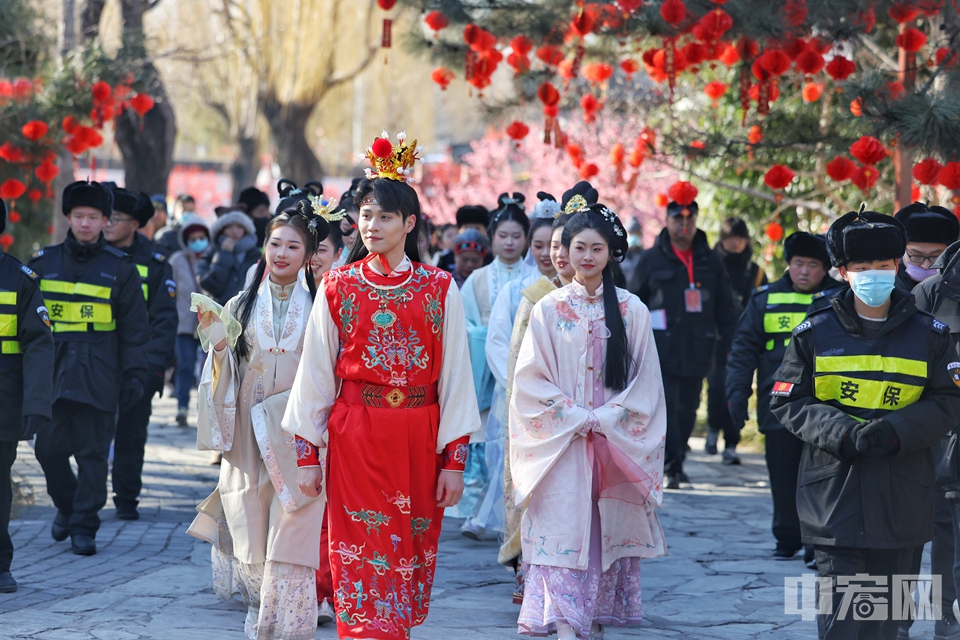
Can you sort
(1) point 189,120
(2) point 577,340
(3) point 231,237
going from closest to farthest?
1. (2) point 577,340
2. (3) point 231,237
3. (1) point 189,120

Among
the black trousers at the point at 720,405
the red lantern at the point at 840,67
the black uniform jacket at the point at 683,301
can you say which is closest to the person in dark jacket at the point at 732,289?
the black trousers at the point at 720,405

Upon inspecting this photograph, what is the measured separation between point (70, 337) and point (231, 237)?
3.01 m

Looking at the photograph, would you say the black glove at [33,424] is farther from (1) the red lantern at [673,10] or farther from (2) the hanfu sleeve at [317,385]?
(1) the red lantern at [673,10]

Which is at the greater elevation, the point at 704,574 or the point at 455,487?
the point at 455,487

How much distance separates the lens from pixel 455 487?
408cm

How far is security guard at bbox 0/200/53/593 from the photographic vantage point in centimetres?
531

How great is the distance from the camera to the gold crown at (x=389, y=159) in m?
4.14

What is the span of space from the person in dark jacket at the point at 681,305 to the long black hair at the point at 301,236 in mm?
3747

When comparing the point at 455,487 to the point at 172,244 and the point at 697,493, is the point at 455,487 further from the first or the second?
the point at 172,244

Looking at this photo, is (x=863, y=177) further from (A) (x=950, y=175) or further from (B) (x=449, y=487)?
(B) (x=449, y=487)

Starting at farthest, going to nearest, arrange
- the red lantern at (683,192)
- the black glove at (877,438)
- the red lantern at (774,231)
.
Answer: the red lantern at (774,231)
the red lantern at (683,192)
the black glove at (877,438)

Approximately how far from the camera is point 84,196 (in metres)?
6.30

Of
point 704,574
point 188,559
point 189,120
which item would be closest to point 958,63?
point 704,574

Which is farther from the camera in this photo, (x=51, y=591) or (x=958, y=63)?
(x=958, y=63)
